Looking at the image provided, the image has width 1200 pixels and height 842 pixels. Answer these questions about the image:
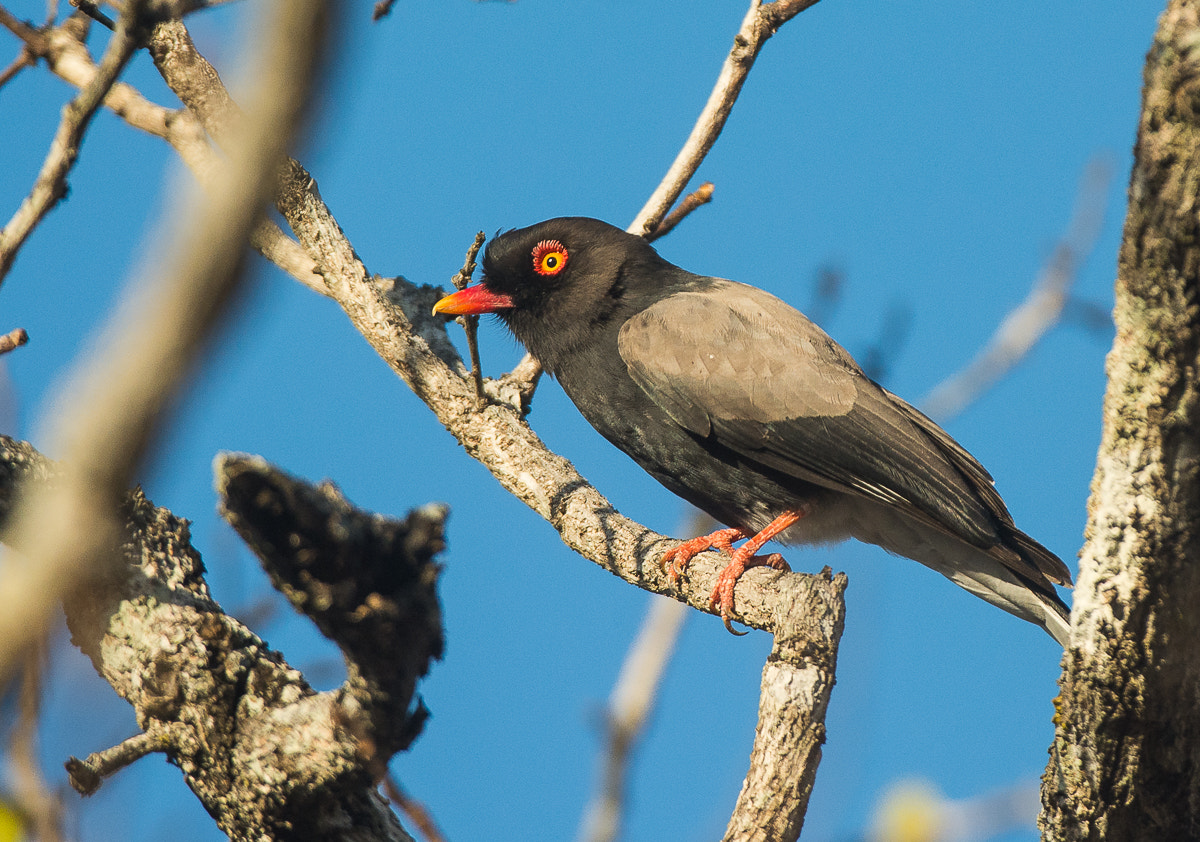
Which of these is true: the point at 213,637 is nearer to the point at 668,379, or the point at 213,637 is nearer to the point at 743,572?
the point at 743,572

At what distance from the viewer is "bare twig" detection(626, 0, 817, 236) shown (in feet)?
18.4

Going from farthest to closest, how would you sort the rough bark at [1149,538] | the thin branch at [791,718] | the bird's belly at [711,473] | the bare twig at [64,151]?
the bird's belly at [711,473] → the thin branch at [791,718] → the rough bark at [1149,538] → the bare twig at [64,151]

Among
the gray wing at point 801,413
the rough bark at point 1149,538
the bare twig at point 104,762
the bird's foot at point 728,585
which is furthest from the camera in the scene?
the gray wing at point 801,413

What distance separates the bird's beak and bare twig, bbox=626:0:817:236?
4.05 ft

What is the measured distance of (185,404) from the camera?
116 centimetres

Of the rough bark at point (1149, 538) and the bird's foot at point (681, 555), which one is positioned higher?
the bird's foot at point (681, 555)

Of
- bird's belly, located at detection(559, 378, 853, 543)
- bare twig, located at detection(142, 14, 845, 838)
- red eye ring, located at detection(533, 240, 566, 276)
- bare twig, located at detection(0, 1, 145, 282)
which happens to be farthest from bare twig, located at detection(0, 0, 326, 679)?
red eye ring, located at detection(533, 240, 566, 276)

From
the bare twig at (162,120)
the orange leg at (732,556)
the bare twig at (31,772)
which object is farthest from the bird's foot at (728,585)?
the bare twig at (31,772)

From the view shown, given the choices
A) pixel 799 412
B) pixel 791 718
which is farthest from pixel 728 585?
pixel 791 718

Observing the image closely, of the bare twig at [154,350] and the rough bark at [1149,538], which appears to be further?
the rough bark at [1149,538]

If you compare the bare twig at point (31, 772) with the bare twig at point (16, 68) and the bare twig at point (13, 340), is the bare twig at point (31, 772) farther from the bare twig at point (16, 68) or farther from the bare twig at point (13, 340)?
the bare twig at point (16, 68)

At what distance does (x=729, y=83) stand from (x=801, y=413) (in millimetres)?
1815

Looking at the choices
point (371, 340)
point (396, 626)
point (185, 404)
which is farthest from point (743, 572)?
point (185, 404)

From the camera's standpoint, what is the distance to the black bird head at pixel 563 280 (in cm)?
647
